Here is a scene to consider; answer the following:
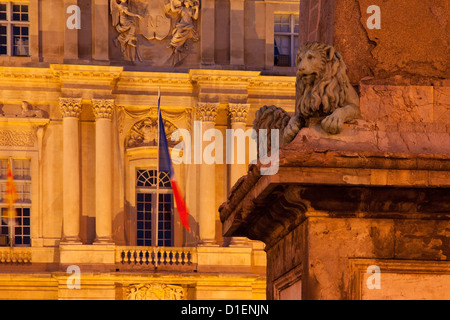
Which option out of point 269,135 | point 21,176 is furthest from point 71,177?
point 269,135

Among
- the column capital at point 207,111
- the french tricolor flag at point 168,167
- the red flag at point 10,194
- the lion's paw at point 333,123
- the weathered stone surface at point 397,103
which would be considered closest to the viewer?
the lion's paw at point 333,123

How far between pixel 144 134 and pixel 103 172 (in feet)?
5.98

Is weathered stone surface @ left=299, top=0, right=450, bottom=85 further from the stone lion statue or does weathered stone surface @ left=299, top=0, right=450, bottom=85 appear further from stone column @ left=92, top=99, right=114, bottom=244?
stone column @ left=92, top=99, right=114, bottom=244

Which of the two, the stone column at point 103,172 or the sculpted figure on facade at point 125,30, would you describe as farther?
the sculpted figure on facade at point 125,30

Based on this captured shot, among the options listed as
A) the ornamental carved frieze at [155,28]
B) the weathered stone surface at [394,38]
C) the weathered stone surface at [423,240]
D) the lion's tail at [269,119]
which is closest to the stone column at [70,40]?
the ornamental carved frieze at [155,28]

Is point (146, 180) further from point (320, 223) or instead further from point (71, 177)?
point (320, 223)

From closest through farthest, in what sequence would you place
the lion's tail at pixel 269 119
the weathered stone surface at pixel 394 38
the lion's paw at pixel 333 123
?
1. the lion's paw at pixel 333 123
2. the weathered stone surface at pixel 394 38
3. the lion's tail at pixel 269 119

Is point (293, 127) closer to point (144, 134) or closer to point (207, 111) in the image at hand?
point (207, 111)

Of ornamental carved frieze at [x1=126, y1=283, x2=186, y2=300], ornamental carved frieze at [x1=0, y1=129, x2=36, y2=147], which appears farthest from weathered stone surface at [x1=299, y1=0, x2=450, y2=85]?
ornamental carved frieze at [x1=0, y1=129, x2=36, y2=147]

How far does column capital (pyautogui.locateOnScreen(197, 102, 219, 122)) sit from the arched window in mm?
1899

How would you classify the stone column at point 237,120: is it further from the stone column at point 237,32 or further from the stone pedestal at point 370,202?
the stone pedestal at point 370,202

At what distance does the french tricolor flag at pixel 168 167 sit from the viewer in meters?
35.4

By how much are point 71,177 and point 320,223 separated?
1249 inches

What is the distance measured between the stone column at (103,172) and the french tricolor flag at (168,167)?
2164mm
